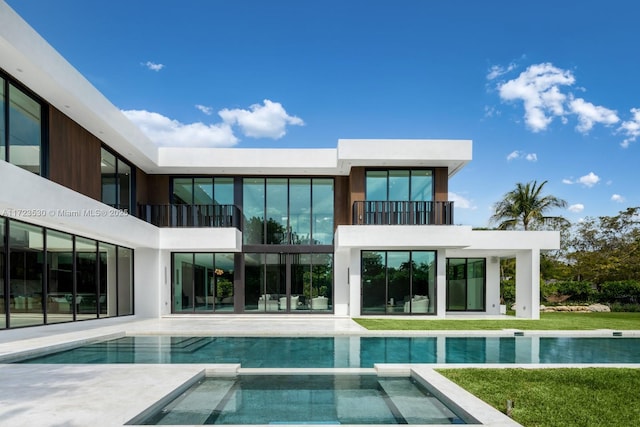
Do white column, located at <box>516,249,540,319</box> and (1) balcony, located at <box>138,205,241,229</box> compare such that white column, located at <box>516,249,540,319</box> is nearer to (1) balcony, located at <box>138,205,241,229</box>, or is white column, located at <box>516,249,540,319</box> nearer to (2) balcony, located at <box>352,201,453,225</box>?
(2) balcony, located at <box>352,201,453,225</box>

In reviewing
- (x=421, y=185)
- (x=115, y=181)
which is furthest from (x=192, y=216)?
(x=421, y=185)

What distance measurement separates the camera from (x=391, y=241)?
14602 millimetres

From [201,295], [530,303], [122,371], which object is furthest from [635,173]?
[122,371]

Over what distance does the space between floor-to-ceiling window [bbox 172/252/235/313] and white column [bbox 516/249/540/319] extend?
11193 millimetres

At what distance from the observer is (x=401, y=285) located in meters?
15.4

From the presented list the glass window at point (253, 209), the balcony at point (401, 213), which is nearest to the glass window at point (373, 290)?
the balcony at point (401, 213)

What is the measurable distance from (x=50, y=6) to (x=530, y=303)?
18.8 meters

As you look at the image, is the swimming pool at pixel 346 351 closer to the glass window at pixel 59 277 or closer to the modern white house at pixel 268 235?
the glass window at pixel 59 277

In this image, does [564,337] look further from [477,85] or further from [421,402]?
[477,85]

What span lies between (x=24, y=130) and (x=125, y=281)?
270 inches

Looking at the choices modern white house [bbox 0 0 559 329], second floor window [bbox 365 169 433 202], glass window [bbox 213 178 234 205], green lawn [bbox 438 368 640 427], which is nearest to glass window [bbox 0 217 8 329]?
modern white house [bbox 0 0 559 329]

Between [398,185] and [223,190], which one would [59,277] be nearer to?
[223,190]

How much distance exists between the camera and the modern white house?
1243 cm

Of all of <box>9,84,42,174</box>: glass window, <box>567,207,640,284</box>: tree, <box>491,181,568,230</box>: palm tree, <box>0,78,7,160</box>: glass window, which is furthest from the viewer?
<box>491,181,568,230</box>: palm tree
